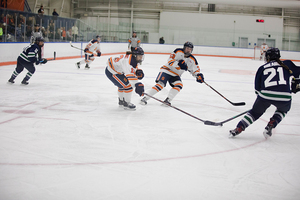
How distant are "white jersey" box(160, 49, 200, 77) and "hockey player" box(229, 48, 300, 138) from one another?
1716mm

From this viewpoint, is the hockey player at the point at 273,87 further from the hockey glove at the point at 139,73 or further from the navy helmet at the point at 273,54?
the hockey glove at the point at 139,73

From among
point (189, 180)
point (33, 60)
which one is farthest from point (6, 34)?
point (189, 180)

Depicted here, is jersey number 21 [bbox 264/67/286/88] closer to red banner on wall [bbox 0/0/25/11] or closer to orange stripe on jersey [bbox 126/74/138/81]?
orange stripe on jersey [bbox 126/74/138/81]

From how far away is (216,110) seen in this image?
4.50 meters

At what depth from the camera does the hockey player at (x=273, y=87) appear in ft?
9.68

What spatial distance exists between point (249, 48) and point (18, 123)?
20.7 m

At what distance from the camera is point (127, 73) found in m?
3.90

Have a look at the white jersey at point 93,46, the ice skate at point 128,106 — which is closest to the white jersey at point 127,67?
the ice skate at point 128,106

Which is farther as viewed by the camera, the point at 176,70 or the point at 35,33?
the point at 35,33

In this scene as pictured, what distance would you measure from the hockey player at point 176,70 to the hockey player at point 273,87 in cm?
159

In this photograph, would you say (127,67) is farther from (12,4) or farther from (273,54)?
(12,4)

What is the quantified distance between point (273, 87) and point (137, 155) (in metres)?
1.47

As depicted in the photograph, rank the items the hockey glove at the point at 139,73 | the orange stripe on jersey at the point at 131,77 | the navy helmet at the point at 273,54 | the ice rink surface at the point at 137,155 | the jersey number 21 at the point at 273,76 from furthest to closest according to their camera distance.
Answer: the hockey glove at the point at 139,73 < the orange stripe on jersey at the point at 131,77 < the navy helmet at the point at 273,54 < the jersey number 21 at the point at 273,76 < the ice rink surface at the point at 137,155

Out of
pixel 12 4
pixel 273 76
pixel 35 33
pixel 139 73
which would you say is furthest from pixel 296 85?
→ pixel 12 4
